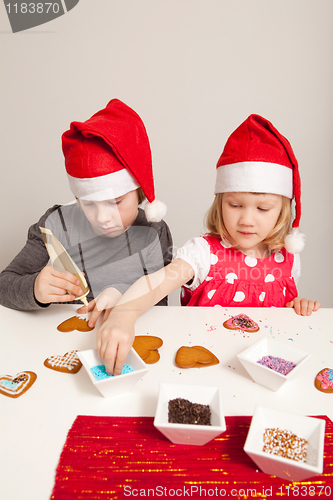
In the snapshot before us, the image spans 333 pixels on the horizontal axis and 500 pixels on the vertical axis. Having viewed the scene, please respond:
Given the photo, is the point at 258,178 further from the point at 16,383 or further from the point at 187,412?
the point at 16,383

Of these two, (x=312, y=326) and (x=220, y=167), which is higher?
(x=220, y=167)

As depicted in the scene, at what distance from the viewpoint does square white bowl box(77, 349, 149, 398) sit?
1.98ft

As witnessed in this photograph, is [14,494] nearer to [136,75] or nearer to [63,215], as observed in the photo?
[63,215]

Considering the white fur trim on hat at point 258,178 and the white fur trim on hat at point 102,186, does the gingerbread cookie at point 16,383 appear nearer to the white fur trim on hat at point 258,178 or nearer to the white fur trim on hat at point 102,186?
the white fur trim on hat at point 102,186

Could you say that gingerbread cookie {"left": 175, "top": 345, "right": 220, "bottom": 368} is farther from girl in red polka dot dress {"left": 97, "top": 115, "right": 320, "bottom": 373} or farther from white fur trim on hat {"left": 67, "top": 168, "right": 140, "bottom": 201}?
white fur trim on hat {"left": 67, "top": 168, "right": 140, "bottom": 201}

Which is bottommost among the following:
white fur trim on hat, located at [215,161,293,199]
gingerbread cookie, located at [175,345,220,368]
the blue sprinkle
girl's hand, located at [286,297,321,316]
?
girl's hand, located at [286,297,321,316]

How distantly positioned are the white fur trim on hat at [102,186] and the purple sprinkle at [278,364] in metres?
0.58

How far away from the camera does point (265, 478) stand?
484mm

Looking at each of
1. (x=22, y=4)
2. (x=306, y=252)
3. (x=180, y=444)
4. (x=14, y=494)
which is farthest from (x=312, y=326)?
(x=22, y=4)

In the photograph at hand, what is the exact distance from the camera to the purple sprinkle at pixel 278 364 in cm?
69

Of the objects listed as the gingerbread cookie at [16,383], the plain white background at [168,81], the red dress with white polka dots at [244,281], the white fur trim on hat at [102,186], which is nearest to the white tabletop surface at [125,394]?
the gingerbread cookie at [16,383]

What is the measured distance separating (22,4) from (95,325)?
1.74 m

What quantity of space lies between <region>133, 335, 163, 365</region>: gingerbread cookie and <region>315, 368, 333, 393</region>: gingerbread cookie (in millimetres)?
323

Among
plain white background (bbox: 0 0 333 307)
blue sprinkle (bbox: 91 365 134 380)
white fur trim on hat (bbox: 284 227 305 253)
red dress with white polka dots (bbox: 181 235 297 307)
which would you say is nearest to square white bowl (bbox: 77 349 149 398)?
blue sprinkle (bbox: 91 365 134 380)
